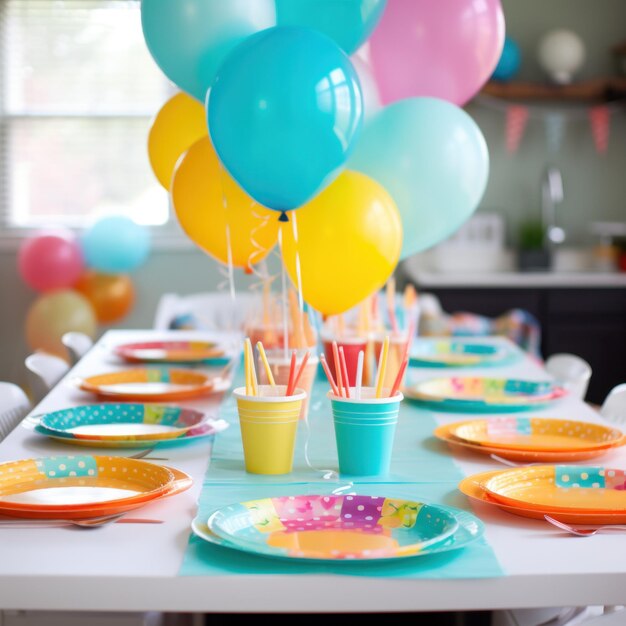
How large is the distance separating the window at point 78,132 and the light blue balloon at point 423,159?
10.0ft

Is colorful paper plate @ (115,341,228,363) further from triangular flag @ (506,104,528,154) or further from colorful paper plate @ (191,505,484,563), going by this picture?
triangular flag @ (506,104,528,154)

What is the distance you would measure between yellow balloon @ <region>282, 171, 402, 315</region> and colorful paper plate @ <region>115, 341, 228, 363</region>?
2.65ft

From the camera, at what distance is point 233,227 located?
1.85 metres

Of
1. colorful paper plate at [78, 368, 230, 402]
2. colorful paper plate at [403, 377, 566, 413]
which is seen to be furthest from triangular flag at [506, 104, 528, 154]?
colorful paper plate at [78, 368, 230, 402]

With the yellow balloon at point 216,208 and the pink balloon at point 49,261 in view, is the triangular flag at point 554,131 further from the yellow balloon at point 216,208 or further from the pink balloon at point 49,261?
the yellow balloon at point 216,208

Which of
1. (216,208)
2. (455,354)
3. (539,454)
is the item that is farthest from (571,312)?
(539,454)

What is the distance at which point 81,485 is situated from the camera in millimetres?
1394

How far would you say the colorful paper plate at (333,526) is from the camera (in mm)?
1081

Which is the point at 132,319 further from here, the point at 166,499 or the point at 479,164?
the point at 166,499

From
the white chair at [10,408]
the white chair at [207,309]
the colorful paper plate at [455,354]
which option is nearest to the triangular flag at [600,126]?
the white chair at [207,309]

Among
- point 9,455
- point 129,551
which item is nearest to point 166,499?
point 129,551

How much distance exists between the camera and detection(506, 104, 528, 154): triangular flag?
493 cm

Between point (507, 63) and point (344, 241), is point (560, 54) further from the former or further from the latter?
point (344, 241)

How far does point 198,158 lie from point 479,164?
59cm
